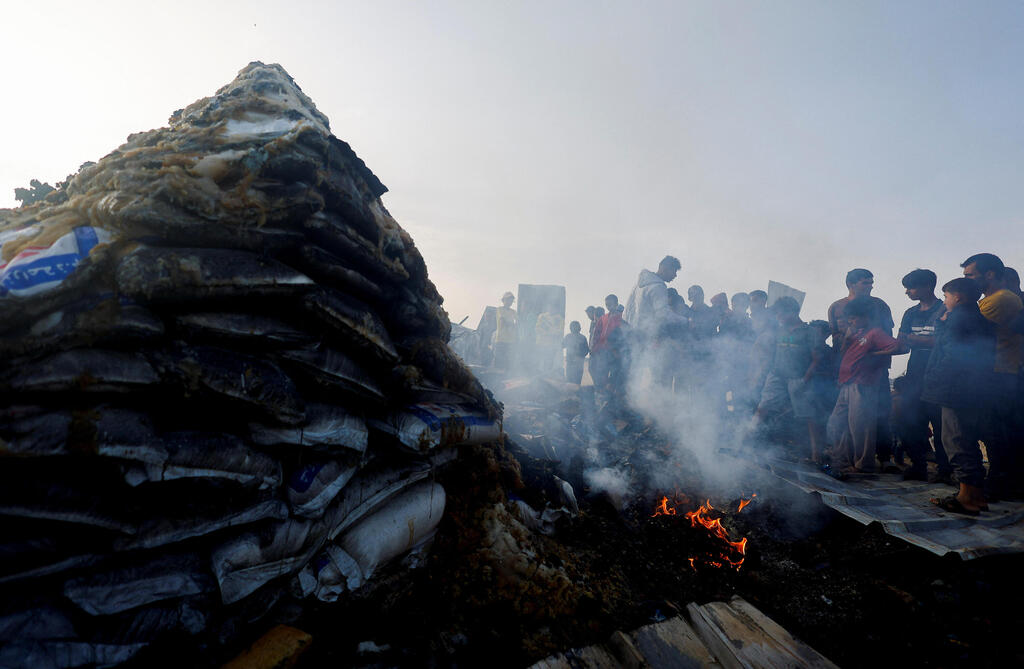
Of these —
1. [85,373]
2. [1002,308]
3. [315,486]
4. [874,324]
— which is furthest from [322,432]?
[874,324]

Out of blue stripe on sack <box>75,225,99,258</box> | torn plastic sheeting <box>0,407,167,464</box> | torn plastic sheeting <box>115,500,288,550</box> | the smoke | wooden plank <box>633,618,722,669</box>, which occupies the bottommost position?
wooden plank <box>633,618,722,669</box>

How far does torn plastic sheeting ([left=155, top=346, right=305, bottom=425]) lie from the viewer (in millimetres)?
2111

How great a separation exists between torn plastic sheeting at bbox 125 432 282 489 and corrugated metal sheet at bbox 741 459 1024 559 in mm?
6058

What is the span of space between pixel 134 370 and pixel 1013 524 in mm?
8531

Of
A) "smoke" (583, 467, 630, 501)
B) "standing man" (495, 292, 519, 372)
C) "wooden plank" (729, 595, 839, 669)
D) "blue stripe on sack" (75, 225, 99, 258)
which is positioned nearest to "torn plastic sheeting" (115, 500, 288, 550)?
"blue stripe on sack" (75, 225, 99, 258)

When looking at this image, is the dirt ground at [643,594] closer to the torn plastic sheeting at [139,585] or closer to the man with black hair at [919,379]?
the torn plastic sheeting at [139,585]

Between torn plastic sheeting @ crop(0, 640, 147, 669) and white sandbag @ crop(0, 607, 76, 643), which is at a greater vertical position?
white sandbag @ crop(0, 607, 76, 643)

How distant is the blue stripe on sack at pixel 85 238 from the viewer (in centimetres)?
203

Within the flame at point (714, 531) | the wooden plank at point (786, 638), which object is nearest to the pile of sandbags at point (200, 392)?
the wooden plank at point (786, 638)

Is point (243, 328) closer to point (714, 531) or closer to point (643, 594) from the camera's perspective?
point (643, 594)

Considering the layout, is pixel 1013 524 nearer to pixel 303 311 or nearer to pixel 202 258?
pixel 303 311

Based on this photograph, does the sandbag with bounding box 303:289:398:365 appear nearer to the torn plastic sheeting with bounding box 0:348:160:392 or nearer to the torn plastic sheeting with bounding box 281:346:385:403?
the torn plastic sheeting with bounding box 281:346:385:403

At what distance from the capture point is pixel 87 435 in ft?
5.94

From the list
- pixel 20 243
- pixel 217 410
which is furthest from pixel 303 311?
pixel 20 243
